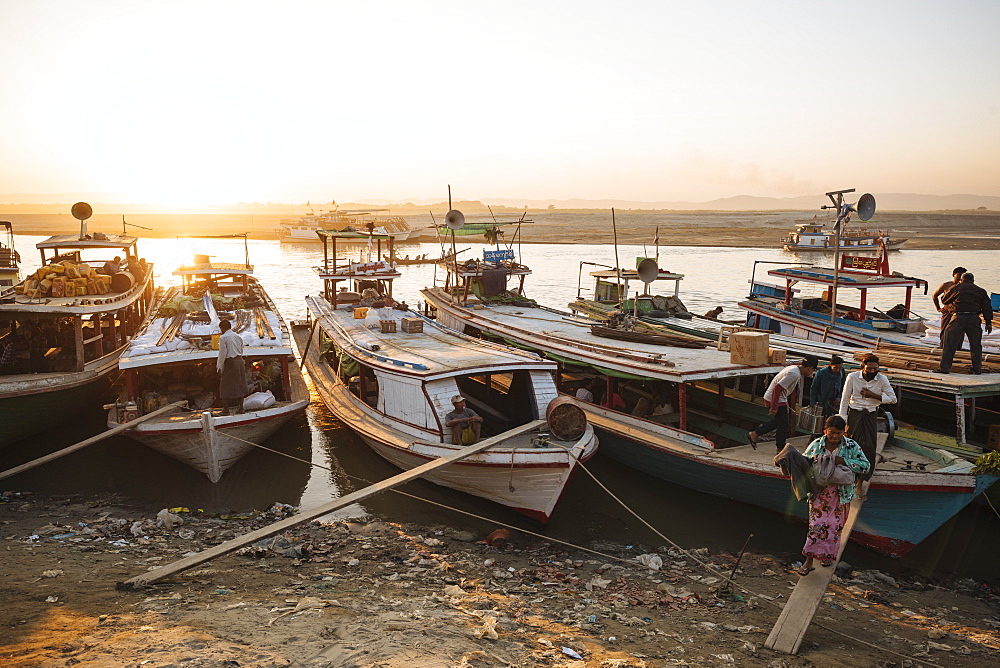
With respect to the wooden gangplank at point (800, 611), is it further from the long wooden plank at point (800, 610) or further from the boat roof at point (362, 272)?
the boat roof at point (362, 272)

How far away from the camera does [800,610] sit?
7.15m

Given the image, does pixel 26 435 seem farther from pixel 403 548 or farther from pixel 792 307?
pixel 792 307

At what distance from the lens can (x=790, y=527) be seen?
34.7 ft

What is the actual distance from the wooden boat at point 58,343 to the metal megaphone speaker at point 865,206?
1768 cm

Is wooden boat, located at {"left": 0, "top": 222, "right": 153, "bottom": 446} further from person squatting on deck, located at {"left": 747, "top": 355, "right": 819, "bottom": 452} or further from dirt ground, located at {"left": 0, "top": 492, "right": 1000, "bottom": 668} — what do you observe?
person squatting on deck, located at {"left": 747, "top": 355, "right": 819, "bottom": 452}

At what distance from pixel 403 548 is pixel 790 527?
20.9 ft

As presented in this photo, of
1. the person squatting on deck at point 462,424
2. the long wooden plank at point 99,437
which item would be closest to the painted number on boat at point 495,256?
the person squatting on deck at point 462,424

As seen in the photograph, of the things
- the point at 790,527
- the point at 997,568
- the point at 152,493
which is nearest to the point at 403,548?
the point at 152,493

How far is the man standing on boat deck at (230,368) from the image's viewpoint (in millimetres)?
12312

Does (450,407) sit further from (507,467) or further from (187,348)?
(187,348)

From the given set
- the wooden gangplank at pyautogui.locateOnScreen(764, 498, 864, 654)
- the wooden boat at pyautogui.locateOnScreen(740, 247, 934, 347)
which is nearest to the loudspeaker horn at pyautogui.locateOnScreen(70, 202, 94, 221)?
the wooden boat at pyautogui.locateOnScreen(740, 247, 934, 347)

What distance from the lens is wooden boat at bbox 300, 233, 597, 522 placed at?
9.91 m

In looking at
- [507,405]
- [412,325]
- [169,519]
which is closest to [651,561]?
[507,405]

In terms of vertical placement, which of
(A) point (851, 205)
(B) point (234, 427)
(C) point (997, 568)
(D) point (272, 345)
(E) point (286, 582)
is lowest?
(C) point (997, 568)
